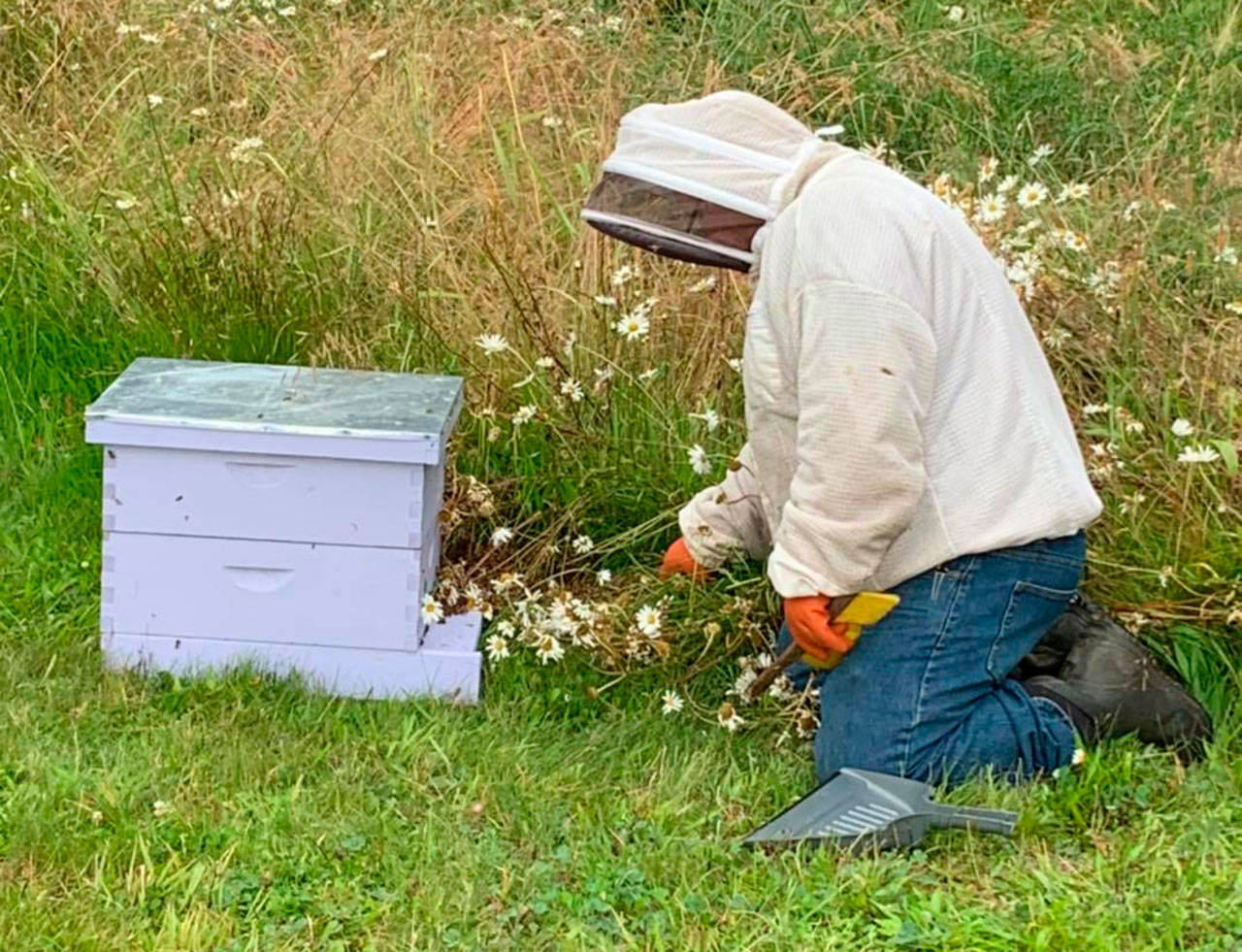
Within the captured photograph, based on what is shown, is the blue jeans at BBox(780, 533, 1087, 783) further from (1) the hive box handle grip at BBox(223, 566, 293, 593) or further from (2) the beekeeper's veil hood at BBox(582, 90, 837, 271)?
(1) the hive box handle grip at BBox(223, 566, 293, 593)

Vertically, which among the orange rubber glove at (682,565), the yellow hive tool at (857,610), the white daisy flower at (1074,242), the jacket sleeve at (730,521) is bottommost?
the orange rubber glove at (682,565)

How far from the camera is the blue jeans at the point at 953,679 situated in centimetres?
311

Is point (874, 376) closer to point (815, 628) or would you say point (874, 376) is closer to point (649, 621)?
point (815, 628)

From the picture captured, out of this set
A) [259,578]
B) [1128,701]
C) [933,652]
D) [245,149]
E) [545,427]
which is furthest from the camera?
[245,149]

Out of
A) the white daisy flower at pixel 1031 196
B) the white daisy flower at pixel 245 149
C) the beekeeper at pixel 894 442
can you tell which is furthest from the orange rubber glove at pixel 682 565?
the white daisy flower at pixel 245 149

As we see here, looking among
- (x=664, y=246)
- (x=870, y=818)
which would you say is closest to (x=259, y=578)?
(x=664, y=246)

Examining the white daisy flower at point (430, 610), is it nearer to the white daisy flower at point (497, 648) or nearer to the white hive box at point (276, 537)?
the white hive box at point (276, 537)

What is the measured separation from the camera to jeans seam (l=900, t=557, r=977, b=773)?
10.2 ft

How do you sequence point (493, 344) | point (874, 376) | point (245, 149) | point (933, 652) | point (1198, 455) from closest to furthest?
point (874, 376) < point (933, 652) < point (1198, 455) < point (493, 344) < point (245, 149)

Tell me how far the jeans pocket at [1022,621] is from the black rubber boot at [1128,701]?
126 mm

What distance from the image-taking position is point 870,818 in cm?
289

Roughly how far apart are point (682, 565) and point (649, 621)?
0.16 metres

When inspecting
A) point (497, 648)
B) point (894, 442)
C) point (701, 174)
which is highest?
point (701, 174)

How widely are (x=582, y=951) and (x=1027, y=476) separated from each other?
1.20 m
